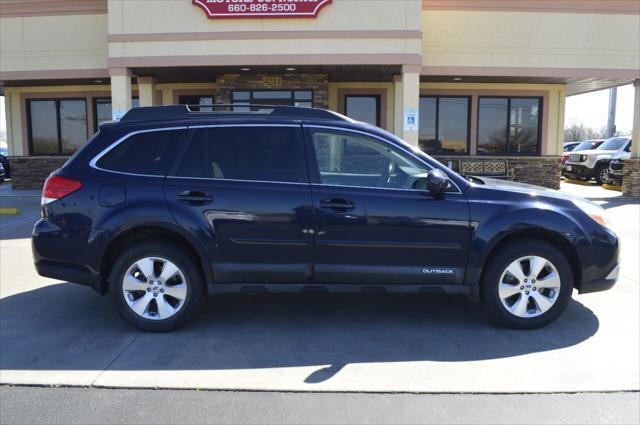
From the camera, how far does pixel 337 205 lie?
15.4 ft

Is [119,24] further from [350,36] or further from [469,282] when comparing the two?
[469,282]

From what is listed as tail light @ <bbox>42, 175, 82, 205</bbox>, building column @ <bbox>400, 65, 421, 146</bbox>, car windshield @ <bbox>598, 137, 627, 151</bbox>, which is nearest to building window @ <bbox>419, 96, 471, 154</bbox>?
building column @ <bbox>400, 65, 421, 146</bbox>

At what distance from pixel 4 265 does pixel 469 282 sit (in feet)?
20.0

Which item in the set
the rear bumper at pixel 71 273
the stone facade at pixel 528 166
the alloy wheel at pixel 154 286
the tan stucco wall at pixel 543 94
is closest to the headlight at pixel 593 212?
the alloy wheel at pixel 154 286

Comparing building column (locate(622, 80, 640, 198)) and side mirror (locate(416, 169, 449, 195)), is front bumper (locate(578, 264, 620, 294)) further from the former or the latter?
building column (locate(622, 80, 640, 198))

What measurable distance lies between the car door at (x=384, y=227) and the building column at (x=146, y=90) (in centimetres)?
1119

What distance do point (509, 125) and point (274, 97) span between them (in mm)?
7125

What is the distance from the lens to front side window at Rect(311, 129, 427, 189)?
482 centimetres

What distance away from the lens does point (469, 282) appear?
4801mm

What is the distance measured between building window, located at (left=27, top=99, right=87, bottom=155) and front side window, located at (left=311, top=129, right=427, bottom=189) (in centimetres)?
1485

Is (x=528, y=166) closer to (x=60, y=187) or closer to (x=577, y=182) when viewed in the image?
(x=577, y=182)

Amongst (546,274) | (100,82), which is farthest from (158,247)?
(100,82)

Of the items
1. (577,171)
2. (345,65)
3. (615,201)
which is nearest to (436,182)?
(345,65)

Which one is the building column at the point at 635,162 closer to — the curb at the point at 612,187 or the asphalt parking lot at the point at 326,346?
the curb at the point at 612,187
